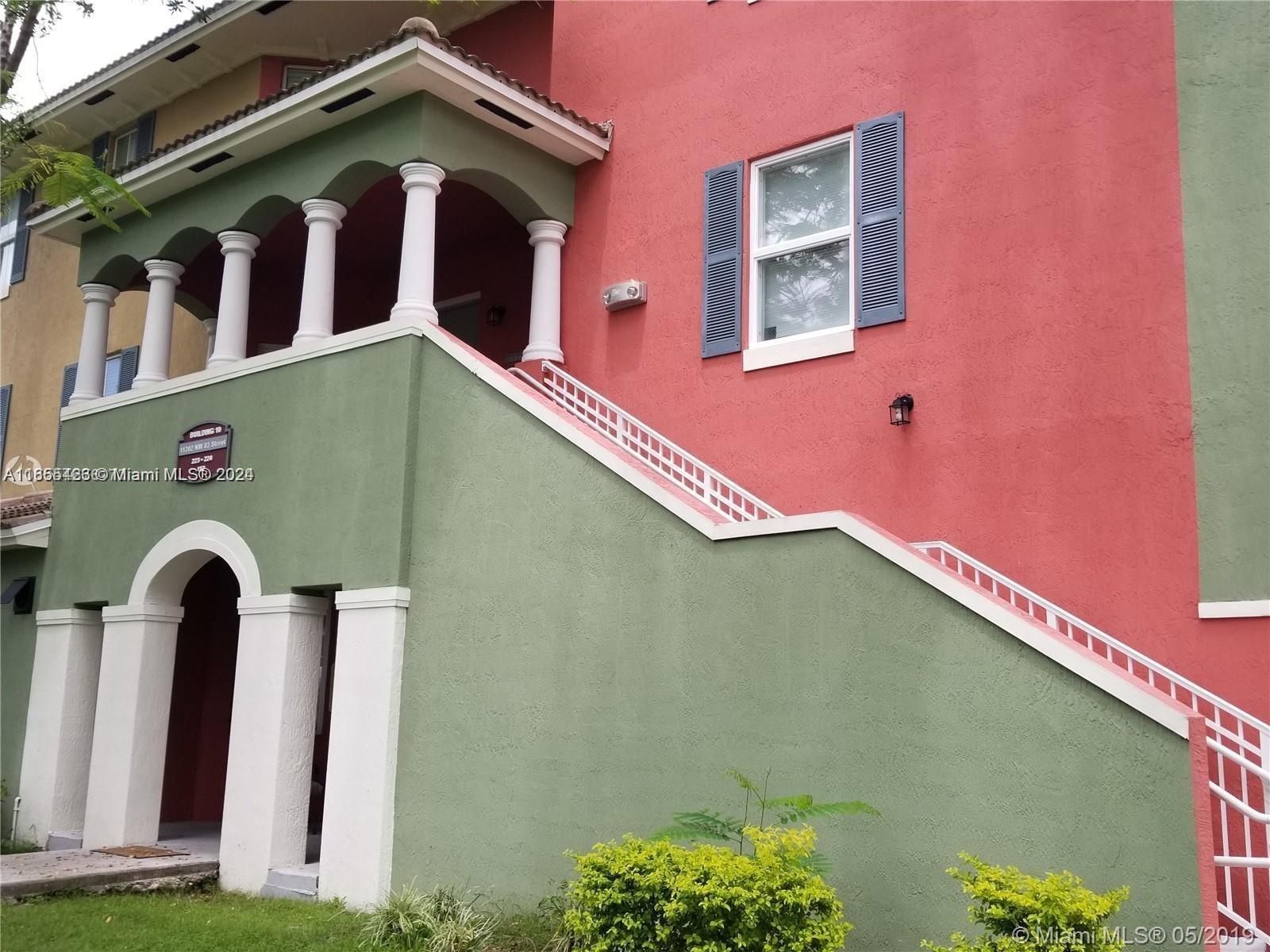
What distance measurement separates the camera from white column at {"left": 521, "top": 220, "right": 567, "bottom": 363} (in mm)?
11234

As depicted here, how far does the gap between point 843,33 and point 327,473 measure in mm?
5410

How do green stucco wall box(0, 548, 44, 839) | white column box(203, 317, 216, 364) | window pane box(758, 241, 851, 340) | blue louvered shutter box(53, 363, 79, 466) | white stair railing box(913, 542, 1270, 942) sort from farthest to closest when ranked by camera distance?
blue louvered shutter box(53, 363, 79, 466) → white column box(203, 317, 216, 364) → green stucco wall box(0, 548, 44, 839) → window pane box(758, 241, 851, 340) → white stair railing box(913, 542, 1270, 942)

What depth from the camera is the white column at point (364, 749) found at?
883 centimetres

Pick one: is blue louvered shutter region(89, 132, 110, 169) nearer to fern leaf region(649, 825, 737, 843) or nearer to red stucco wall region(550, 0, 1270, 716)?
red stucco wall region(550, 0, 1270, 716)

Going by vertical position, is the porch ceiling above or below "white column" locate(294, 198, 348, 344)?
above

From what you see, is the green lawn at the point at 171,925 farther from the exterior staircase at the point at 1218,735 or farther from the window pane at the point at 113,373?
the window pane at the point at 113,373

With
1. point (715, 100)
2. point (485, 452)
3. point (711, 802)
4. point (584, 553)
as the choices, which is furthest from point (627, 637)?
point (715, 100)

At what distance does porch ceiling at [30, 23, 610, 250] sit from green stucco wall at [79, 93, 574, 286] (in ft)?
0.10

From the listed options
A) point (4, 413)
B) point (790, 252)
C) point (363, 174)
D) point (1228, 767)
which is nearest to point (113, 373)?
point (4, 413)

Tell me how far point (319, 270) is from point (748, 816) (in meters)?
6.35

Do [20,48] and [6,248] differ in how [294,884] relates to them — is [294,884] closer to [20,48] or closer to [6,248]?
[20,48]

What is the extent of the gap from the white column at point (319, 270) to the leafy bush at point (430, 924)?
4.76 m

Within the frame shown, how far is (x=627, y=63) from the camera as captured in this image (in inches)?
450

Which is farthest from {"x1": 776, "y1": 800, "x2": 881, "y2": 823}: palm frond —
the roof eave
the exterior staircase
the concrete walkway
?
the roof eave
